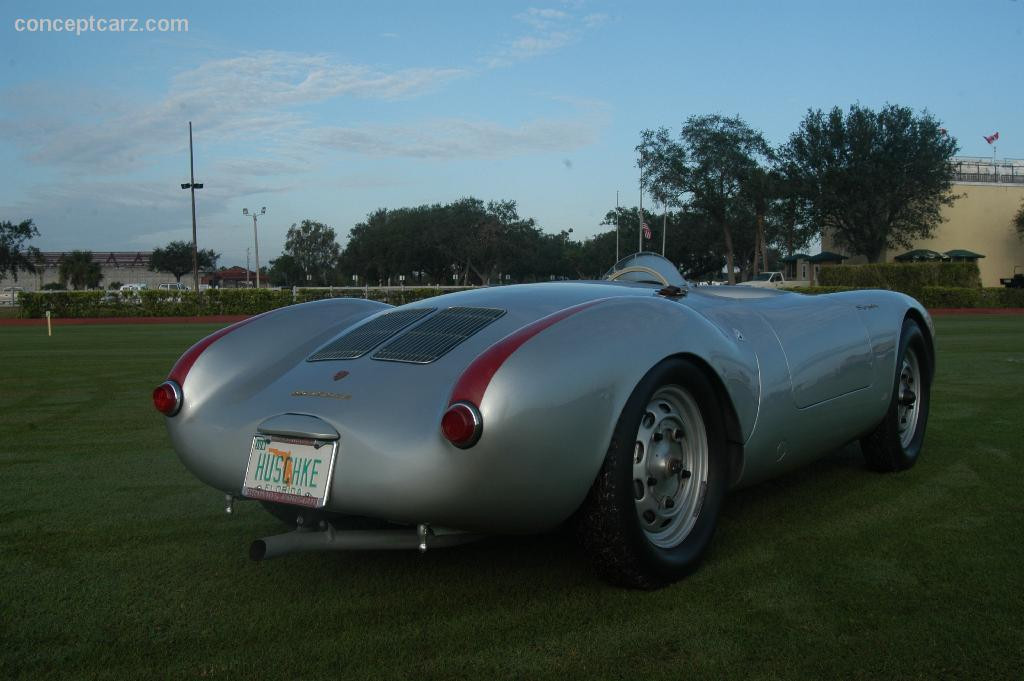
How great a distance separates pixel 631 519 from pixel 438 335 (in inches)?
38.3

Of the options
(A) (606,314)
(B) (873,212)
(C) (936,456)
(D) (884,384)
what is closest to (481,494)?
(A) (606,314)

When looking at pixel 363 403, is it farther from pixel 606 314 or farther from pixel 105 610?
pixel 105 610

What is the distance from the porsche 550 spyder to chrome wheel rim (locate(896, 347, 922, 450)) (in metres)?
0.90

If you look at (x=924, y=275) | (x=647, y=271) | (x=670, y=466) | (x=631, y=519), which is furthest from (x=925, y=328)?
(x=924, y=275)

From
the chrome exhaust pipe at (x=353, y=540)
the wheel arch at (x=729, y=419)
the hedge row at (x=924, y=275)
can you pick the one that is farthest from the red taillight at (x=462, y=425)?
the hedge row at (x=924, y=275)

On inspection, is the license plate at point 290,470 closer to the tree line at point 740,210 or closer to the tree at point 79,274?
the tree line at point 740,210

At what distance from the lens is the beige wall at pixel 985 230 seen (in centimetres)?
5531

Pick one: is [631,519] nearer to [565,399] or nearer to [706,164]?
[565,399]

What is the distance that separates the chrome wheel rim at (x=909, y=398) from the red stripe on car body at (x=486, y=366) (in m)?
2.81

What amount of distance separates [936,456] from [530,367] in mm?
3528

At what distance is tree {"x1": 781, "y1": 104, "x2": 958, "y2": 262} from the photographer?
173ft

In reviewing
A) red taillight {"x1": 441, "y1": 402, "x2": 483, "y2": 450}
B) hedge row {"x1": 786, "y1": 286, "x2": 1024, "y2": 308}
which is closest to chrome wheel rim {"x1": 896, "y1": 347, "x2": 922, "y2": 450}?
red taillight {"x1": 441, "y1": 402, "x2": 483, "y2": 450}

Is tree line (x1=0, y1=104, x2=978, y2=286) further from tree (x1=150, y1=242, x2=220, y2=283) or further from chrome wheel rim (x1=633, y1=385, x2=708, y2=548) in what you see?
chrome wheel rim (x1=633, y1=385, x2=708, y2=548)

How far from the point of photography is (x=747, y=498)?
13.9 ft
